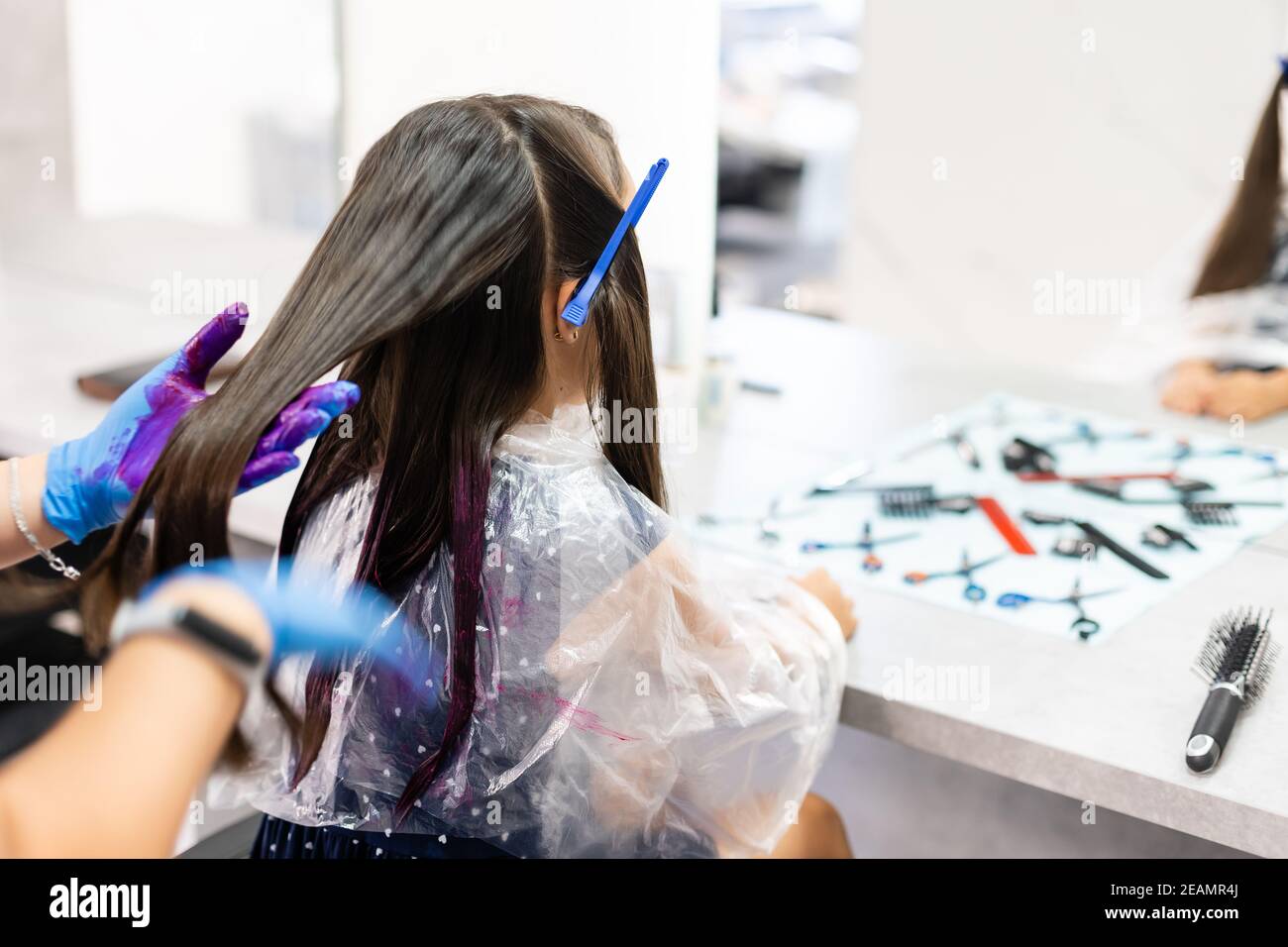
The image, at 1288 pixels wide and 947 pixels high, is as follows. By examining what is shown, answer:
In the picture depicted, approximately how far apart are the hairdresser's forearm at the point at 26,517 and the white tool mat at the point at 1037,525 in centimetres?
73

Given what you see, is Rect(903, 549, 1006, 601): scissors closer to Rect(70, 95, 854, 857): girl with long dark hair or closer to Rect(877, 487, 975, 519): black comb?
Rect(877, 487, 975, 519): black comb

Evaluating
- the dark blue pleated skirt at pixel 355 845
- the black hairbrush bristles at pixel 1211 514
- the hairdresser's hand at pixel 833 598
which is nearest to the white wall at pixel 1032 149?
the black hairbrush bristles at pixel 1211 514

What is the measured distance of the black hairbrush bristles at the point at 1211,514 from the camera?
58.6 inches

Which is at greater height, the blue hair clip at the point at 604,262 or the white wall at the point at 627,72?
the white wall at the point at 627,72

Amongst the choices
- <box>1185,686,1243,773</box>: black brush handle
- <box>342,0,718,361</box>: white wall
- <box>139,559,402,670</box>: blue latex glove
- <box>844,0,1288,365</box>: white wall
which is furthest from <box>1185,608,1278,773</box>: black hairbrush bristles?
<box>844,0,1288,365</box>: white wall

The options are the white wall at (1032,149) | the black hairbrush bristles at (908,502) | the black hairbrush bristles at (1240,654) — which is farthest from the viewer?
the white wall at (1032,149)

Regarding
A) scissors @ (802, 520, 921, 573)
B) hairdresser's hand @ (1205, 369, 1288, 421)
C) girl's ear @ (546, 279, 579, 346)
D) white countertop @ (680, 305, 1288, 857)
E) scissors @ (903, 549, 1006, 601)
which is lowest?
white countertop @ (680, 305, 1288, 857)

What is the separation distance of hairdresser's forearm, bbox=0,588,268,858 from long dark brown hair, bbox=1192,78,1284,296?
1927 millimetres

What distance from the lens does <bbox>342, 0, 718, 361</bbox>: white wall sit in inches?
61.8

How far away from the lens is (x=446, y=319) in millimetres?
952

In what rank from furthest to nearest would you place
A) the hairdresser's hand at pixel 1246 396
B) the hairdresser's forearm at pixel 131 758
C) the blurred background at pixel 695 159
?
the hairdresser's hand at pixel 1246 396 < the blurred background at pixel 695 159 < the hairdresser's forearm at pixel 131 758

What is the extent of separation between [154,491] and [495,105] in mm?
398

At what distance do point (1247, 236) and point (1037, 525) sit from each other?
88cm

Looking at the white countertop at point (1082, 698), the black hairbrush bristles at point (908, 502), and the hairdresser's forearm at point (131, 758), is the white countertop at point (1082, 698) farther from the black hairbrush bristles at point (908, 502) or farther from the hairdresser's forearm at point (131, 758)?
the hairdresser's forearm at point (131, 758)
